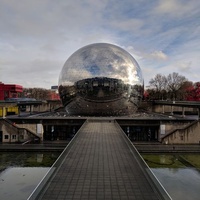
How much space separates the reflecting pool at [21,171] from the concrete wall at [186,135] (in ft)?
35.4

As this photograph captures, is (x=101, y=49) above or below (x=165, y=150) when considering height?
above

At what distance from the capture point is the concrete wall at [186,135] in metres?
22.1

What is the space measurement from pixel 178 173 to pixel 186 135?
888 cm

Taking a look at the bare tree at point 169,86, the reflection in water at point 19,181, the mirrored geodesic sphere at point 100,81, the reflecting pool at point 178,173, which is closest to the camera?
the reflection in water at point 19,181

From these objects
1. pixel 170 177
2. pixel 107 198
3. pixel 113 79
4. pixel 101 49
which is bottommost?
pixel 170 177

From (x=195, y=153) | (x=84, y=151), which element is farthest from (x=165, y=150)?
(x=84, y=151)

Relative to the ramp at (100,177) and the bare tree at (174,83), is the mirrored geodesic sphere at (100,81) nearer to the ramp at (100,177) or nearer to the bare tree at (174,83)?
the ramp at (100,177)

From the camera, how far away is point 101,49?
26438 mm

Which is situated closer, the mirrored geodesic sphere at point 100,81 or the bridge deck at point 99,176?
the bridge deck at point 99,176

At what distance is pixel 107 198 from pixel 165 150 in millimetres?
12842

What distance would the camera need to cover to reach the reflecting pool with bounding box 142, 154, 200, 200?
36.4 feet

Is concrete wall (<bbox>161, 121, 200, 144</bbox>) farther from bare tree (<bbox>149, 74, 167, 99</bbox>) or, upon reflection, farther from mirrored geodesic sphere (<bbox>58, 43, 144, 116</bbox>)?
bare tree (<bbox>149, 74, 167, 99</bbox>)

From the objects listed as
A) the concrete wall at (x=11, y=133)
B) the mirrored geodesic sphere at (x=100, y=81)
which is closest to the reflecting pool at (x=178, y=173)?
the mirrored geodesic sphere at (x=100, y=81)

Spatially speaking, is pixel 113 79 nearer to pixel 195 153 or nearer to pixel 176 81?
pixel 195 153
